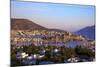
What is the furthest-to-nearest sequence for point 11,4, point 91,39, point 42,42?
point 91,39 → point 42,42 → point 11,4

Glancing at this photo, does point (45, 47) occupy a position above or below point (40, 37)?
below

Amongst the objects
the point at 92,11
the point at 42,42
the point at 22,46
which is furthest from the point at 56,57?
the point at 92,11

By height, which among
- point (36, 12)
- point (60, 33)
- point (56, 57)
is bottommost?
point (56, 57)

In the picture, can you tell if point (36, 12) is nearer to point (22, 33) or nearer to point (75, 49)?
point (22, 33)

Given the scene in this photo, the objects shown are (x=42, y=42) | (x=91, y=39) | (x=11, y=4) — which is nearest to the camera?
(x=11, y=4)

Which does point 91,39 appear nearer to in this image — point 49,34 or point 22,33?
point 49,34

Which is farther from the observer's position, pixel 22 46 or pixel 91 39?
pixel 91 39
